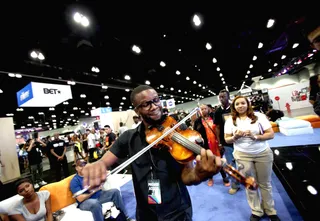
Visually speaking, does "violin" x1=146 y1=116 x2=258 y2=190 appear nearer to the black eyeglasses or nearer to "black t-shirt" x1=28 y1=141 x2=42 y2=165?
the black eyeglasses

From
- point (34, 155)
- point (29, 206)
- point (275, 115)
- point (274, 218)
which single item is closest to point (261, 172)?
point (274, 218)

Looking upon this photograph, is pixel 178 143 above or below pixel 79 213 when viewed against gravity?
above

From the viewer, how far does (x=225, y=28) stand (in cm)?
629

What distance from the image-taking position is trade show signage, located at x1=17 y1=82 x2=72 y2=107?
5.60 metres

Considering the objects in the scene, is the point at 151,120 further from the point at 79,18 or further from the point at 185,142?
the point at 79,18

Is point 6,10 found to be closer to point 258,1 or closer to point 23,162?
point 258,1

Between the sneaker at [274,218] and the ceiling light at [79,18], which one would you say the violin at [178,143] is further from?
the ceiling light at [79,18]

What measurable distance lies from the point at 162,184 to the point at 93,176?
0.49 meters

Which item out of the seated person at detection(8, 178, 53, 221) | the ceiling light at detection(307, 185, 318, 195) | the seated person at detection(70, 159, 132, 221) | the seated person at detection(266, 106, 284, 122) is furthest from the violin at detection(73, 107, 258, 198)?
the seated person at detection(266, 106, 284, 122)

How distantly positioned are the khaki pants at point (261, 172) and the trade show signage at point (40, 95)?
259 inches

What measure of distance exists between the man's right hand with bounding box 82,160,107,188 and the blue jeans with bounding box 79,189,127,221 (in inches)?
93.6

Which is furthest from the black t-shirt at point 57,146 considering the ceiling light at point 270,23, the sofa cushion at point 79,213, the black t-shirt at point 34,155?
the ceiling light at point 270,23

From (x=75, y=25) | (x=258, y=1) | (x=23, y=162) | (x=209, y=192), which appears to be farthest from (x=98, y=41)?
(x=23, y=162)

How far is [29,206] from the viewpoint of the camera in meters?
2.54
